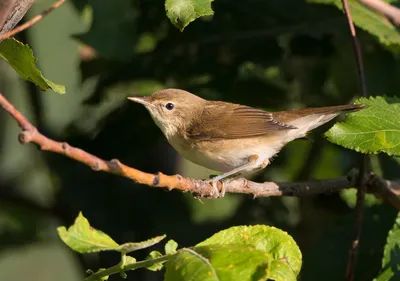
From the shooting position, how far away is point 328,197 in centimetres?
395

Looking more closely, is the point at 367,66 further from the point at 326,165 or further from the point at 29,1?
the point at 29,1

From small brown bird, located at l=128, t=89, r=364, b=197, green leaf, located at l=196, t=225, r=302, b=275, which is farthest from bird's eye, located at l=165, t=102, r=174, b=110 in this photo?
green leaf, located at l=196, t=225, r=302, b=275

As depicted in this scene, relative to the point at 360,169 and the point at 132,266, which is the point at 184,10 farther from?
the point at 360,169

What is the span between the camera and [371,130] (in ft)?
7.88

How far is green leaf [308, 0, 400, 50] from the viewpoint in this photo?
3082 mm

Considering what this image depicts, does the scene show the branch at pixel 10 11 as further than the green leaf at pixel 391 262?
No

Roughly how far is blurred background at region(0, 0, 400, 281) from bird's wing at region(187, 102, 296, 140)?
0.18 metres

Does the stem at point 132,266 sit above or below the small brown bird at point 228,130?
below

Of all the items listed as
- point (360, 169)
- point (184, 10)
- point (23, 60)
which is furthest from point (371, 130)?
point (23, 60)

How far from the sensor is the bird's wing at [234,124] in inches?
138

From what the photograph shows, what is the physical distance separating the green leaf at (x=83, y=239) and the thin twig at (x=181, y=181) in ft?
0.71

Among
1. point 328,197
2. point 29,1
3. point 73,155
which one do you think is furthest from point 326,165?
point 73,155

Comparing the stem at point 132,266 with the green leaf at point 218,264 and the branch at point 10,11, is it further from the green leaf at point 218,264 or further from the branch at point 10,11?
the branch at point 10,11

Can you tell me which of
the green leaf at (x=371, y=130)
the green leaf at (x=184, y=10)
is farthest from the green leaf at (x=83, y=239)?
the green leaf at (x=371, y=130)
